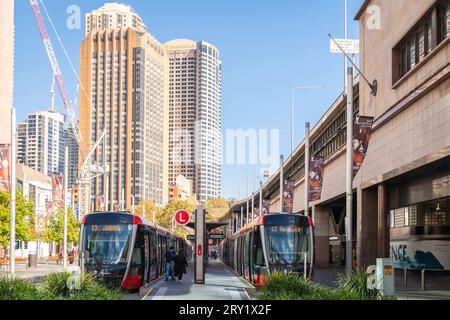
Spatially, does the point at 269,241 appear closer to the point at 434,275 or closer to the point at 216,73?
the point at 434,275

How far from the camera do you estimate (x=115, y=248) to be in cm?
2639

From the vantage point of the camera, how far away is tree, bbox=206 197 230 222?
134875mm

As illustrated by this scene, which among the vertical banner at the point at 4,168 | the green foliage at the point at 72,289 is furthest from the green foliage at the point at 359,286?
the vertical banner at the point at 4,168

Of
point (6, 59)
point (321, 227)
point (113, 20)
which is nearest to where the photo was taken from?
point (321, 227)

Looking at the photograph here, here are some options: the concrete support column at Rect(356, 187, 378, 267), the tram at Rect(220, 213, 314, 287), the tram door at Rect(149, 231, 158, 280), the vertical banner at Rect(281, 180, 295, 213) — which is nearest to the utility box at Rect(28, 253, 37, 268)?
the vertical banner at Rect(281, 180, 295, 213)

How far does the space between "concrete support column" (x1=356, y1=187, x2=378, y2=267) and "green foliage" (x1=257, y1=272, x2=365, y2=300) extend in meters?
22.9

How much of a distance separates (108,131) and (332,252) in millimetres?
32535

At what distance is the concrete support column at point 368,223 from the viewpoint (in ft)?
137

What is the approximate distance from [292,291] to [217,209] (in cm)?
11987

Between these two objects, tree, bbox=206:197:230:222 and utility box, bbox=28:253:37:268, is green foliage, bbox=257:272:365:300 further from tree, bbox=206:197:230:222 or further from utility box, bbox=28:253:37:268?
tree, bbox=206:197:230:222

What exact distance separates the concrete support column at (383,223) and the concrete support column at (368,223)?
2573 millimetres

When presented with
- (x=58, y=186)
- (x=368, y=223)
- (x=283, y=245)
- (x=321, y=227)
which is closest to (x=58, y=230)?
(x=58, y=186)

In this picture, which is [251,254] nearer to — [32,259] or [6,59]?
[32,259]

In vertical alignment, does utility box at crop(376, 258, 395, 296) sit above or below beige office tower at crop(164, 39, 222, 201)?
below
